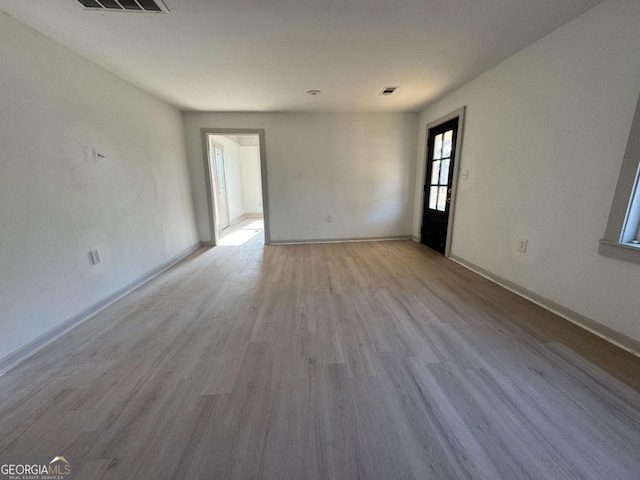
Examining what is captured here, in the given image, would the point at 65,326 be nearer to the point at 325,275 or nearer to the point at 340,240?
the point at 325,275

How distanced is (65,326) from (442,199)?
455cm

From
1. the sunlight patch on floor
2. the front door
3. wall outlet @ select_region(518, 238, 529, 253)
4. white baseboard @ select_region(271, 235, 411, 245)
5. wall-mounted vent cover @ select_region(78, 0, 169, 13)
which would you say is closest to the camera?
wall-mounted vent cover @ select_region(78, 0, 169, 13)

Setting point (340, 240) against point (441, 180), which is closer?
point (441, 180)

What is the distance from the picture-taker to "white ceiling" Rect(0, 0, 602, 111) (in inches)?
66.7

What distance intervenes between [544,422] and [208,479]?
60.0 inches

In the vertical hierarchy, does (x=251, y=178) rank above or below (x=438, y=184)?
above

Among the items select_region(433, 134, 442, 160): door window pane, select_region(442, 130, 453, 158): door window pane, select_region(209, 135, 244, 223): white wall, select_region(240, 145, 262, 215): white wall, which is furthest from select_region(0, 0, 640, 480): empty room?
select_region(240, 145, 262, 215): white wall

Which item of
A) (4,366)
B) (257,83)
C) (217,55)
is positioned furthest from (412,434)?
(257,83)

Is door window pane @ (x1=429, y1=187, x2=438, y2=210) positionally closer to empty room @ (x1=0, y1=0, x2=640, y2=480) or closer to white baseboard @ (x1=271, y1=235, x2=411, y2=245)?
empty room @ (x1=0, y1=0, x2=640, y2=480)

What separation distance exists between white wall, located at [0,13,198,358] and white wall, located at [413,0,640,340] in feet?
13.1

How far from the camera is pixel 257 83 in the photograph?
292cm

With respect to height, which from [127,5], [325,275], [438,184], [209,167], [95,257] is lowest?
[325,275]

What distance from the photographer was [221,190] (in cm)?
610

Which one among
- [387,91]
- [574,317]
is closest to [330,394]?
[574,317]
